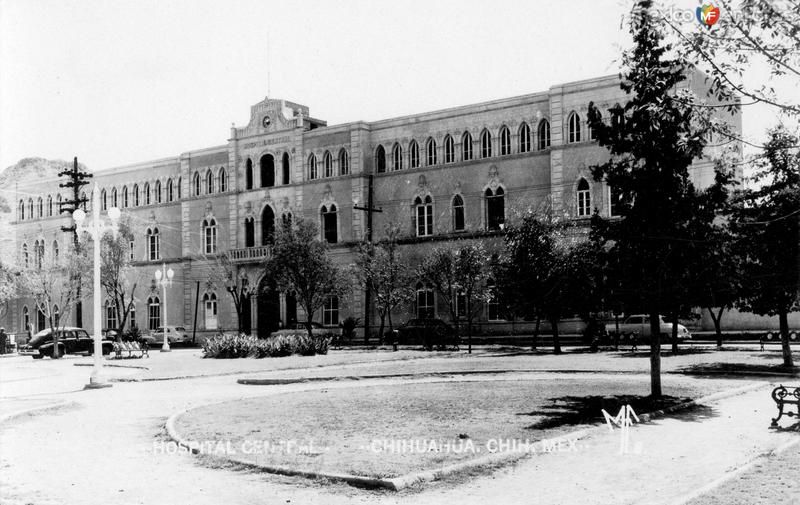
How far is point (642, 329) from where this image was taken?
40781 mm

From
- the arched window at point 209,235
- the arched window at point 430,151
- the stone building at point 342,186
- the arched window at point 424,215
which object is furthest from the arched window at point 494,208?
the arched window at point 209,235

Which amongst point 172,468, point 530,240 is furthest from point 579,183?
point 172,468

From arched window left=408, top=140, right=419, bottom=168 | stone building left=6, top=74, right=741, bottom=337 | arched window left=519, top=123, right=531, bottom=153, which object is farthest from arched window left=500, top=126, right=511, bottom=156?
arched window left=408, top=140, right=419, bottom=168

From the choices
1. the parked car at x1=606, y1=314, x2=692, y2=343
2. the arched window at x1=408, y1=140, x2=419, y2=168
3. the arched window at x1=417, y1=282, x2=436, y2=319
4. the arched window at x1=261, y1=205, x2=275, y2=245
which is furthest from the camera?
the arched window at x1=261, y1=205, x2=275, y2=245

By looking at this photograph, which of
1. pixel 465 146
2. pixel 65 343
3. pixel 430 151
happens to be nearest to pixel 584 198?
pixel 465 146

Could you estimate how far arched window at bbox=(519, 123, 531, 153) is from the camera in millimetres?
46562

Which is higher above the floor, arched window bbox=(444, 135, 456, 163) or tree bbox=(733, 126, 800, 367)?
arched window bbox=(444, 135, 456, 163)

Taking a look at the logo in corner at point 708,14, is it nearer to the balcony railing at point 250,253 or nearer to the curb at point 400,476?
the curb at point 400,476

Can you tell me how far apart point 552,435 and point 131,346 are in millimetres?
31452

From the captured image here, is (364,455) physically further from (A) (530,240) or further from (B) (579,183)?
(B) (579,183)

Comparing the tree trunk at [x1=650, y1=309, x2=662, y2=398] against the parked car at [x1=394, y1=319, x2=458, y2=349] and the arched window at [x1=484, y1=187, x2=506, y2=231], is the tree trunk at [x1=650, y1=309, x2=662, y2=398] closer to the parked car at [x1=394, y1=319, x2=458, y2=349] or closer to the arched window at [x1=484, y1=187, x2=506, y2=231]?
the parked car at [x1=394, y1=319, x2=458, y2=349]

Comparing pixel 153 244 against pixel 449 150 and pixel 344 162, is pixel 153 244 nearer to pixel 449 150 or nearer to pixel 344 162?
pixel 344 162

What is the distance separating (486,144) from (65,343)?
25.6 m

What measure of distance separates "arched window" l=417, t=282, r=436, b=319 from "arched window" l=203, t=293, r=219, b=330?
1618cm
